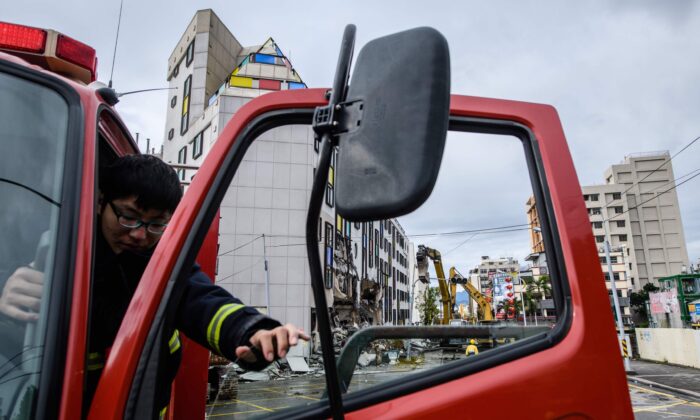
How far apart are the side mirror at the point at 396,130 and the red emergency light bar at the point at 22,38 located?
1109 millimetres

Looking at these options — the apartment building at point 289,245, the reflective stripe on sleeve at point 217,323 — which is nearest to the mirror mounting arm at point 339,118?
the apartment building at point 289,245

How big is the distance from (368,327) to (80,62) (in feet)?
4.14

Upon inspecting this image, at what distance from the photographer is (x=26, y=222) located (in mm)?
933

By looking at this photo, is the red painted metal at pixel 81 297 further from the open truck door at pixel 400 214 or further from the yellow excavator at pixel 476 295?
the yellow excavator at pixel 476 295

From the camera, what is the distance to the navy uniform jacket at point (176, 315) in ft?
3.34

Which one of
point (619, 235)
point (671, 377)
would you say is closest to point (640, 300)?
point (619, 235)

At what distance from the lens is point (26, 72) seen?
1047 mm

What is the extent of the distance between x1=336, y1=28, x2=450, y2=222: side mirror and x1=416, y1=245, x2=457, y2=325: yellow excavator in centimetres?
87

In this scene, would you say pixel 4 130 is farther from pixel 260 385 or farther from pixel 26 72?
pixel 260 385

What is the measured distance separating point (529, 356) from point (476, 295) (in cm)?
60

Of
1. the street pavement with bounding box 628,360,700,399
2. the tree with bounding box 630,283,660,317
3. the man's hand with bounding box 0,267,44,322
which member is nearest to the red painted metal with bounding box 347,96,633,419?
the man's hand with bounding box 0,267,44,322

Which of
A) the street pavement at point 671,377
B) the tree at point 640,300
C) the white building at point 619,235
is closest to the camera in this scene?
the street pavement at point 671,377

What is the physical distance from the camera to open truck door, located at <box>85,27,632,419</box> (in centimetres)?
79

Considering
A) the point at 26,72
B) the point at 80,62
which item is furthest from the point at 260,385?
the point at 80,62
